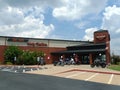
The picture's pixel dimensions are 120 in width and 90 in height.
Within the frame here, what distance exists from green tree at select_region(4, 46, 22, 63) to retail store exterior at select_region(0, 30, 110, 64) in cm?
143

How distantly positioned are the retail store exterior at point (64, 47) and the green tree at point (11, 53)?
143 centimetres

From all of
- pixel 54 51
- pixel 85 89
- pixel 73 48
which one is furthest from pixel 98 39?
pixel 85 89

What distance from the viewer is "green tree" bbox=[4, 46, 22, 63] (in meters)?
63.2

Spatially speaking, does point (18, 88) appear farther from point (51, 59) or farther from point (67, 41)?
point (67, 41)

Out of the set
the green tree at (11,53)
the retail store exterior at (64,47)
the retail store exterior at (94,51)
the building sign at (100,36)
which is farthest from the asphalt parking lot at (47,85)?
the building sign at (100,36)

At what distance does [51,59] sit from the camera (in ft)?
231

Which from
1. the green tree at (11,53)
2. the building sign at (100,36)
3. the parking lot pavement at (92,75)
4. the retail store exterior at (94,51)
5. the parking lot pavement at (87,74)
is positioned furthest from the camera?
the building sign at (100,36)

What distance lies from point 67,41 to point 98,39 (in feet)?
38.1

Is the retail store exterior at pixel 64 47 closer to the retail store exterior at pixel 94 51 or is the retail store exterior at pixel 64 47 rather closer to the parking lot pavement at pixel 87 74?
the retail store exterior at pixel 94 51

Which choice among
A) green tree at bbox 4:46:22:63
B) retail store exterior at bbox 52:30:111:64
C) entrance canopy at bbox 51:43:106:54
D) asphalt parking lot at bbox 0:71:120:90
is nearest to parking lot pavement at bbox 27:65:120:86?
asphalt parking lot at bbox 0:71:120:90

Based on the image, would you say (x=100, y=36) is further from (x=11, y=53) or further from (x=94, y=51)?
(x=11, y=53)

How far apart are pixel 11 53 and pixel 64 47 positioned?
1570 cm

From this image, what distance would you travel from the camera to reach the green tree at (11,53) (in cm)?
6319

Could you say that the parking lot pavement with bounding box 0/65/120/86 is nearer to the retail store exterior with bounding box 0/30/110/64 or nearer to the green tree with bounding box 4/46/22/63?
the retail store exterior with bounding box 0/30/110/64
